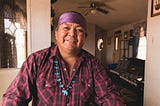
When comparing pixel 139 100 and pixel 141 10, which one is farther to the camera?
pixel 141 10

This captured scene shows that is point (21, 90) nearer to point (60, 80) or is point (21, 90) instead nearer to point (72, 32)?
point (60, 80)

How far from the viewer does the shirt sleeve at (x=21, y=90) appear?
852 mm

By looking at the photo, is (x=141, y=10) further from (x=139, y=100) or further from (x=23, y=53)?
(x=23, y=53)

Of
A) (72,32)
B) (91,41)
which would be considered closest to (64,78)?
(72,32)

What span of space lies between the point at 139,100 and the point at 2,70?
2.31 meters

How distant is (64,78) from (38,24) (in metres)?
1.03

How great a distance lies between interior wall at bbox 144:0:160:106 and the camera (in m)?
2.14

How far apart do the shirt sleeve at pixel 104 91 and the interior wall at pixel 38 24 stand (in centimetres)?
100

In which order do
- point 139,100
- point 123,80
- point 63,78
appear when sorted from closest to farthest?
1. point 63,78
2. point 139,100
3. point 123,80

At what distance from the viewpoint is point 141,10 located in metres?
4.21

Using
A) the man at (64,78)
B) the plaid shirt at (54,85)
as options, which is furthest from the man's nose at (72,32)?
the plaid shirt at (54,85)

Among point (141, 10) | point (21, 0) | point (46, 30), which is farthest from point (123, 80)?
point (21, 0)

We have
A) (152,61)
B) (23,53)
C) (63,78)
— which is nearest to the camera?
(63,78)

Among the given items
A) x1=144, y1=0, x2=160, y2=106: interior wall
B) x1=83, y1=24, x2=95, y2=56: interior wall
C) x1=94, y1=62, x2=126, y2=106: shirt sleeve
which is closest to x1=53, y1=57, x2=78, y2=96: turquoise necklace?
x1=94, y1=62, x2=126, y2=106: shirt sleeve
